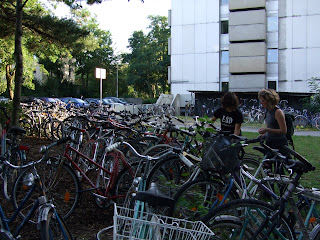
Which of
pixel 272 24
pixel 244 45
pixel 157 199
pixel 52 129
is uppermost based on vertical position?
pixel 272 24

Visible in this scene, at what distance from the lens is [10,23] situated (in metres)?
9.29

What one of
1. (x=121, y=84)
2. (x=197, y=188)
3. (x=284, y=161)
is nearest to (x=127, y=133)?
(x=197, y=188)

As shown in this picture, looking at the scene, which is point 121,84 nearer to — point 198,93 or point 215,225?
point 198,93

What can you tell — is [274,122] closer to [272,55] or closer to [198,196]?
[198,196]

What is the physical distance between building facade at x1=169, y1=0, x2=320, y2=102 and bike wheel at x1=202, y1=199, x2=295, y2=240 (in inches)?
1110

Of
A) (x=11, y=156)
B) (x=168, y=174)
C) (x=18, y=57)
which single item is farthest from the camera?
(x=18, y=57)

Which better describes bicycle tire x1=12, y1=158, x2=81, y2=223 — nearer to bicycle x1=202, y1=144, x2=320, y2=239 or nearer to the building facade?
bicycle x1=202, y1=144, x2=320, y2=239

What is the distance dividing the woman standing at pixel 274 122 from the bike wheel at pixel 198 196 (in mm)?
1932

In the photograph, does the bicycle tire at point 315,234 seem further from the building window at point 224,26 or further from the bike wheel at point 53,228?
the building window at point 224,26

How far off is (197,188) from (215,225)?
0.74 meters

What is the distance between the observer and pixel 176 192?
3.28 metres

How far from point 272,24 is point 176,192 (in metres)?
33.1

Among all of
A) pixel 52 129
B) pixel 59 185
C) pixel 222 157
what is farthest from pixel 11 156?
pixel 52 129

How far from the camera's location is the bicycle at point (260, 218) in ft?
7.78
